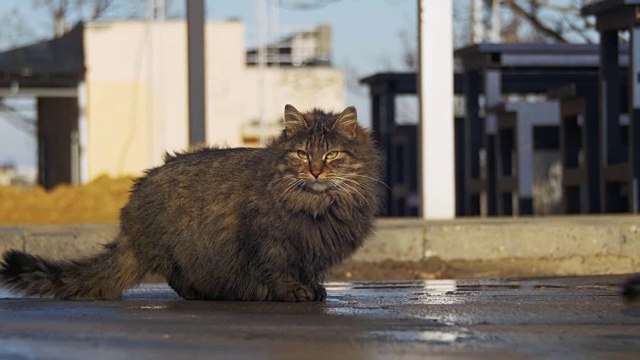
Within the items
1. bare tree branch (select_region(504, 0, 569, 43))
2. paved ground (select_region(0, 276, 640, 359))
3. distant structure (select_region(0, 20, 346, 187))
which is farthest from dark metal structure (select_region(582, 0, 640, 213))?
distant structure (select_region(0, 20, 346, 187))

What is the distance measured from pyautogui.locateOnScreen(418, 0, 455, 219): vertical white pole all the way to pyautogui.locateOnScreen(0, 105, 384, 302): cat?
12.9 ft

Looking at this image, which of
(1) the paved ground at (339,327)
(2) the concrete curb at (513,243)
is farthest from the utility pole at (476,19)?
(1) the paved ground at (339,327)

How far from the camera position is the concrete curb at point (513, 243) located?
31.4 feet

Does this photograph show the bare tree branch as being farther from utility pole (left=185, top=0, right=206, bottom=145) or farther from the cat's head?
the cat's head

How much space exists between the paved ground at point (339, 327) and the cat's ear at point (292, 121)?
0.90 metres

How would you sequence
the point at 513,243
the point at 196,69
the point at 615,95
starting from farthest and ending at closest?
the point at 615,95, the point at 196,69, the point at 513,243

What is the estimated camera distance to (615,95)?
12.0 meters

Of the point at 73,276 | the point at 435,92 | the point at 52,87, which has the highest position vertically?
the point at 52,87

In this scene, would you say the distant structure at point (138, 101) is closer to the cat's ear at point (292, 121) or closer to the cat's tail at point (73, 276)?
the cat's tail at point (73, 276)

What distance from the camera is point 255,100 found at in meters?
42.0

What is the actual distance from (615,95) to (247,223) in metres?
6.44

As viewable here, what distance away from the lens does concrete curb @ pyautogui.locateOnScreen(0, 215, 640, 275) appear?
31.4ft

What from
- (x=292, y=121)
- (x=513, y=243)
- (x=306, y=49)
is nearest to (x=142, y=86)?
(x=306, y=49)

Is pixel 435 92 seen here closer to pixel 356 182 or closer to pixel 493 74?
pixel 356 182
